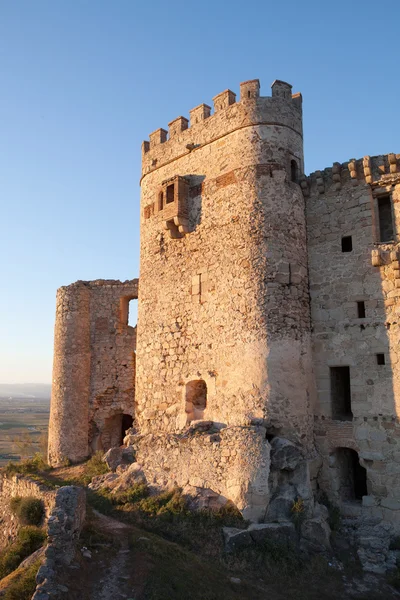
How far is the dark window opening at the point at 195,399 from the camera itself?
520 inches

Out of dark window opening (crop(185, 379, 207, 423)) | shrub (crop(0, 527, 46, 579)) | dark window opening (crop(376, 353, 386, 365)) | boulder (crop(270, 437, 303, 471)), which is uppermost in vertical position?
dark window opening (crop(376, 353, 386, 365))

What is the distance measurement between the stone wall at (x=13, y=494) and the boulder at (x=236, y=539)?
11.8 feet

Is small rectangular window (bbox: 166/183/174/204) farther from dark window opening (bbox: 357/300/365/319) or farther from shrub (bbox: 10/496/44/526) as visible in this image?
shrub (bbox: 10/496/44/526)

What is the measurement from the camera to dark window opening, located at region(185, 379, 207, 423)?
13.2 metres

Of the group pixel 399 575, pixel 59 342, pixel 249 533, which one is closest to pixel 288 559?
pixel 249 533

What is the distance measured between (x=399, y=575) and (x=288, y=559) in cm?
204

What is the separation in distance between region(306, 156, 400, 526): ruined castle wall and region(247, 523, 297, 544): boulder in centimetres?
225

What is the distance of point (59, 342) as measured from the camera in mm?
19078

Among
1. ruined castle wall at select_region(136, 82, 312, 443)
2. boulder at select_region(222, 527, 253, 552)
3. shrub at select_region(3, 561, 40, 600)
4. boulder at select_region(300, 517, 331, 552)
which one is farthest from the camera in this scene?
ruined castle wall at select_region(136, 82, 312, 443)

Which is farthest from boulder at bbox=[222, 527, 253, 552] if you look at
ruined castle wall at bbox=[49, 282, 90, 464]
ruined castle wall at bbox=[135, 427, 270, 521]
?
ruined castle wall at bbox=[49, 282, 90, 464]

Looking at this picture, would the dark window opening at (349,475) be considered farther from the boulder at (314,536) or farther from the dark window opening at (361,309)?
the dark window opening at (361,309)

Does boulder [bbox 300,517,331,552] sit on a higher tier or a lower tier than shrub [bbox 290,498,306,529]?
lower

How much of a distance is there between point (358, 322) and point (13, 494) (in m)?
10.5

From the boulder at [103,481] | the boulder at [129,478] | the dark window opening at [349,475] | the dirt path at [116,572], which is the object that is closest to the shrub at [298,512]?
the dark window opening at [349,475]
